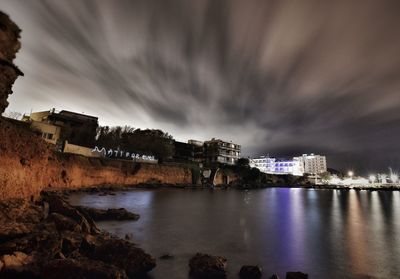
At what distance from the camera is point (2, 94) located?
43.4 feet

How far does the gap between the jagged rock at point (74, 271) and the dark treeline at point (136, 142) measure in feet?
213

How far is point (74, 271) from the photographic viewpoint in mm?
6816

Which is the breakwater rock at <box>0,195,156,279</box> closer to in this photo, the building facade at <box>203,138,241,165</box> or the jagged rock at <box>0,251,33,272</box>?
the jagged rock at <box>0,251,33,272</box>

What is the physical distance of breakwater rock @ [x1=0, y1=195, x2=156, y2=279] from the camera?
6.84m

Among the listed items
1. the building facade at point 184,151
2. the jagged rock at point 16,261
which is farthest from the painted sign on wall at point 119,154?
the jagged rock at point 16,261

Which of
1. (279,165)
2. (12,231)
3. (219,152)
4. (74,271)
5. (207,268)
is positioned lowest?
(207,268)

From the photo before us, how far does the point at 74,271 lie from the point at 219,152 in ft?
376

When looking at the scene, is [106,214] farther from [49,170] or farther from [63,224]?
[49,170]

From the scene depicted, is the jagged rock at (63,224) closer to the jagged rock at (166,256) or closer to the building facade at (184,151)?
the jagged rock at (166,256)

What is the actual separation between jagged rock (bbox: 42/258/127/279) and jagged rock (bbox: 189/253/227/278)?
127 inches

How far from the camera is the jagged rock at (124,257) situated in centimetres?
859

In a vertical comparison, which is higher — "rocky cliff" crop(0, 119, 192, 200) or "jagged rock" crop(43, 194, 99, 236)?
"rocky cliff" crop(0, 119, 192, 200)

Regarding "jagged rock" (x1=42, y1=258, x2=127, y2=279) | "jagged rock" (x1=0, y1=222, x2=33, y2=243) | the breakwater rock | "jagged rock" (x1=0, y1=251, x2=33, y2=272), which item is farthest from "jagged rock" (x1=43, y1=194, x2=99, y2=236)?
"jagged rock" (x1=42, y1=258, x2=127, y2=279)

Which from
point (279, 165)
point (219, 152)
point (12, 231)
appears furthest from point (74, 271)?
point (279, 165)
